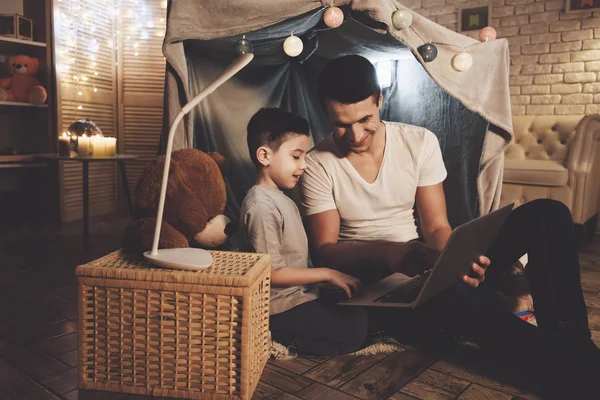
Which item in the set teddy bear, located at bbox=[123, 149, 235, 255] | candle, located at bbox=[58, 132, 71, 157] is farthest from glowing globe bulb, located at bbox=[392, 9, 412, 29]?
candle, located at bbox=[58, 132, 71, 157]

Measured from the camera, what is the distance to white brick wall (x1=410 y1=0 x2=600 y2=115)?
3.74 metres

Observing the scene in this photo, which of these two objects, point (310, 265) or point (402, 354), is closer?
point (402, 354)

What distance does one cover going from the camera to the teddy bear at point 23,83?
3.55 metres

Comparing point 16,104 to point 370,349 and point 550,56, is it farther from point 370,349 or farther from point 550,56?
point 550,56

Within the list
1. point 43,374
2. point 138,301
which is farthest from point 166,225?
point 43,374

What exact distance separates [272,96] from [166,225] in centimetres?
114

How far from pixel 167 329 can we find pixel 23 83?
3291 millimetres

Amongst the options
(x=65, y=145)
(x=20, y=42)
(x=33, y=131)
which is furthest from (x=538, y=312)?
(x=33, y=131)

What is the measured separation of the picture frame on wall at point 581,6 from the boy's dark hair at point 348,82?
303 cm

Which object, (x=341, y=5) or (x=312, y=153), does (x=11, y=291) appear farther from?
(x=341, y=5)

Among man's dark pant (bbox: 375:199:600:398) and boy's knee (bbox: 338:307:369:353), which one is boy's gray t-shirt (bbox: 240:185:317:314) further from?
man's dark pant (bbox: 375:199:600:398)

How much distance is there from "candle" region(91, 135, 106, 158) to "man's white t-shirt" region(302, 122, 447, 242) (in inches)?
65.7

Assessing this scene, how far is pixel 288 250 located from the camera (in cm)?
142

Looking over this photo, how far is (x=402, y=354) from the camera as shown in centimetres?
141
